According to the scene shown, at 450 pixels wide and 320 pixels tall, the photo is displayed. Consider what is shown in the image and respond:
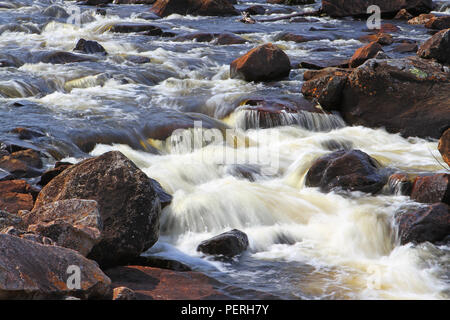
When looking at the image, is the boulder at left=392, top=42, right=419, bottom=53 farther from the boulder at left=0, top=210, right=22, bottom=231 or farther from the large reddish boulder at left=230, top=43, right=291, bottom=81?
the boulder at left=0, top=210, right=22, bottom=231

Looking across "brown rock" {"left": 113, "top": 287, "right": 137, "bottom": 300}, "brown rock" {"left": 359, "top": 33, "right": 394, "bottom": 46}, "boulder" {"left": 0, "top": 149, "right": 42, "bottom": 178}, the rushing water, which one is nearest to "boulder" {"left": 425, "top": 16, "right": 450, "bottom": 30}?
"brown rock" {"left": 359, "top": 33, "right": 394, "bottom": 46}

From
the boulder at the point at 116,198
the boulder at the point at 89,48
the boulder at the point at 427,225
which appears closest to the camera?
the boulder at the point at 116,198

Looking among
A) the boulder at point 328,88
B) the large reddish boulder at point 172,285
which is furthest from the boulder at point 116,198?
the boulder at point 328,88

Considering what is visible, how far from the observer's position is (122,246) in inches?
220

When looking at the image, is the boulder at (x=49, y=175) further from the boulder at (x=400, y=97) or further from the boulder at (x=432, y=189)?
the boulder at (x=400, y=97)

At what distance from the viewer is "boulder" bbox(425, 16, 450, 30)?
1898cm

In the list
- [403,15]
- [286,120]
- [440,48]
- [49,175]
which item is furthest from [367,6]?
[49,175]

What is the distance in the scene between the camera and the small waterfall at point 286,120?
34.4ft

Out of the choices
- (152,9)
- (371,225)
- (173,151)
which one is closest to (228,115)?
(173,151)

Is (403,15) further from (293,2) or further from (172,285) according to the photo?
(172,285)

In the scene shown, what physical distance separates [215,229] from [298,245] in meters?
1.02

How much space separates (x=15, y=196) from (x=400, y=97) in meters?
6.85

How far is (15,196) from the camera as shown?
6.69 m

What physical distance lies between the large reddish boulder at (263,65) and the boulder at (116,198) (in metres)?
7.00
